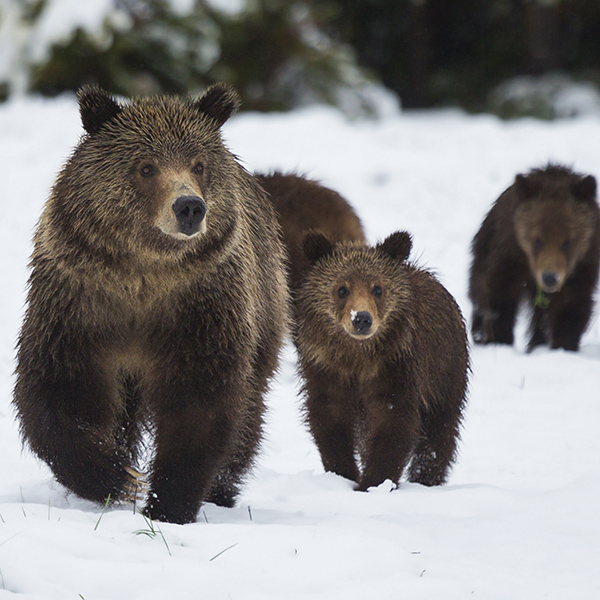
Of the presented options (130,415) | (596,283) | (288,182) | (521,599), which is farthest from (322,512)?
(596,283)

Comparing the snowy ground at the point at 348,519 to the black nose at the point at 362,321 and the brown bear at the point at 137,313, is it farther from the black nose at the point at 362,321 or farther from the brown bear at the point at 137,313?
the black nose at the point at 362,321

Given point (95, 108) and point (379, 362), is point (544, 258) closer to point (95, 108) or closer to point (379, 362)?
point (379, 362)

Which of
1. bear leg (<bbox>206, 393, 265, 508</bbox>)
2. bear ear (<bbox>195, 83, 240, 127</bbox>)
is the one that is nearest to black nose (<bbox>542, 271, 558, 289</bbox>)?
bear leg (<bbox>206, 393, 265, 508</bbox>)

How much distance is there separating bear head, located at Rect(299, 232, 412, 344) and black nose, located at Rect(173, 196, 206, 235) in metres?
1.59

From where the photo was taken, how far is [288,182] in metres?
7.76

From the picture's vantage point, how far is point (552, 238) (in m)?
8.46

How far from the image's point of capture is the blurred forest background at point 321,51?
42.4 ft

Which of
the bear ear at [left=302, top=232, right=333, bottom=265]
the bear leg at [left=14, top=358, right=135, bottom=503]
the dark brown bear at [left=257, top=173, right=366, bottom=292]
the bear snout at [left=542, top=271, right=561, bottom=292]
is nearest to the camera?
the bear leg at [left=14, top=358, right=135, bottom=503]

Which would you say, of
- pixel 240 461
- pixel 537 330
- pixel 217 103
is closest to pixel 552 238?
pixel 537 330

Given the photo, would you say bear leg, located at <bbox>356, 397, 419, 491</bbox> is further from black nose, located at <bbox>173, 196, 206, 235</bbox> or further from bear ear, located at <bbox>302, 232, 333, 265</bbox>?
black nose, located at <bbox>173, 196, 206, 235</bbox>

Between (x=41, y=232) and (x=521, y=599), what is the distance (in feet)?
8.16

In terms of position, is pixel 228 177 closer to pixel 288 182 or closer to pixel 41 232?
pixel 41 232

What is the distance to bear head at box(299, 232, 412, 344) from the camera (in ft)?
17.7

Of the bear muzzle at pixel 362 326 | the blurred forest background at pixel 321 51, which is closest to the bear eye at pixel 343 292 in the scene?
the bear muzzle at pixel 362 326
